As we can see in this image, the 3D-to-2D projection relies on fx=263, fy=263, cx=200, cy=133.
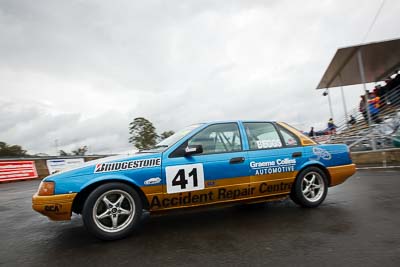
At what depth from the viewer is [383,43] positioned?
35.6ft

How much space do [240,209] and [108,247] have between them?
2.31 meters

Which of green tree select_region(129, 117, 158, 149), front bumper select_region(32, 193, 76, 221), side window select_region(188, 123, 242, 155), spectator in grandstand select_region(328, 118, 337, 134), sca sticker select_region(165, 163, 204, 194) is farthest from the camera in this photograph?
green tree select_region(129, 117, 158, 149)

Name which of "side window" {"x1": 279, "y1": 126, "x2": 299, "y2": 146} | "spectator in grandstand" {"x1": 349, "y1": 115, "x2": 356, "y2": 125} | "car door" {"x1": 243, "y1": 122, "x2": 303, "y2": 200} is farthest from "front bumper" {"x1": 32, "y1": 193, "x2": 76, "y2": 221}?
"spectator in grandstand" {"x1": 349, "y1": 115, "x2": 356, "y2": 125}

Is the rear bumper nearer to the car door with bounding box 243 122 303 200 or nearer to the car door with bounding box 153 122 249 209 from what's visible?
the car door with bounding box 243 122 303 200

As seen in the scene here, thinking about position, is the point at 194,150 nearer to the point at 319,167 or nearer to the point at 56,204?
the point at 56,204

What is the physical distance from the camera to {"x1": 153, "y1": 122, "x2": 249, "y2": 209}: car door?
345 cm

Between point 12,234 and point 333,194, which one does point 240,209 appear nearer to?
point 333,194

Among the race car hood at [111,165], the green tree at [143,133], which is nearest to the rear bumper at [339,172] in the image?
the race car hood at [111,165]

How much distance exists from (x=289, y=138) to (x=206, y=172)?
5.47 feet

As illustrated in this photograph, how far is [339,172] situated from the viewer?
177 inches

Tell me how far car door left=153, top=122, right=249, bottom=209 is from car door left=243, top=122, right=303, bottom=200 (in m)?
0.20

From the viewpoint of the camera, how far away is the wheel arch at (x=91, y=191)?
124 inches

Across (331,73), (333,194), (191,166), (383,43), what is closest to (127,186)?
(191,166)

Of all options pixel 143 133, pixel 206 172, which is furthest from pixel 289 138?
pixel 143 133
